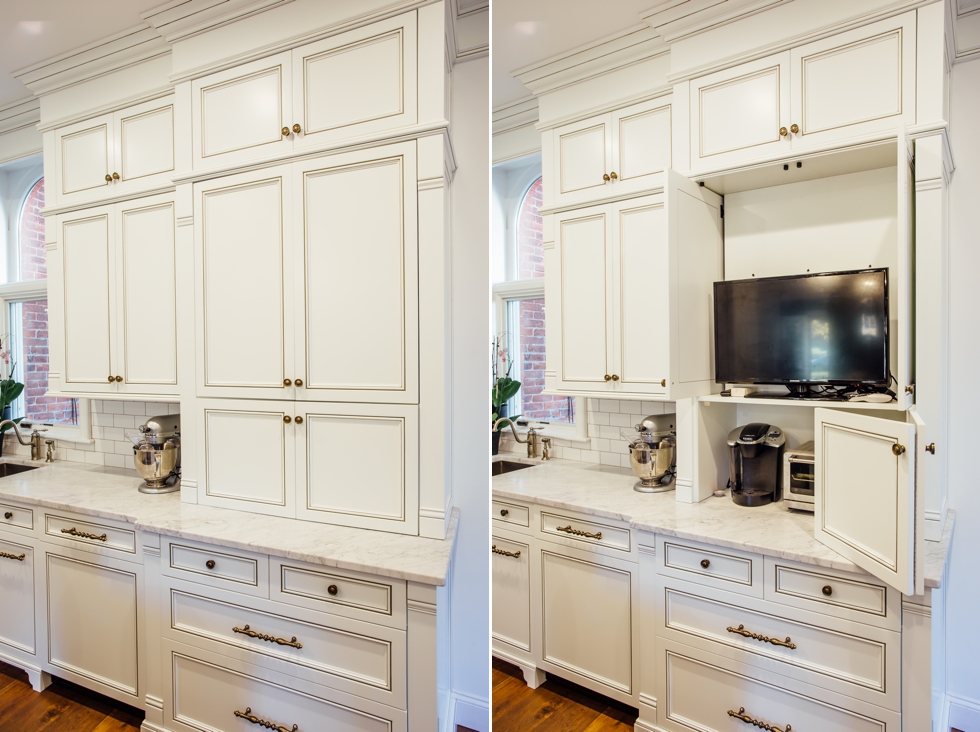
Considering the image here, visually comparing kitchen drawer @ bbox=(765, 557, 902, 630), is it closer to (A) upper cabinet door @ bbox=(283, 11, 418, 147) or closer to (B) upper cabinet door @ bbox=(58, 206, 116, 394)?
(A) upper cabinet door @ bbox=(283, 11, 418, 147)

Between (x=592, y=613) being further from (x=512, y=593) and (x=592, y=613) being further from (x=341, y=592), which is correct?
(x=341, y=592)

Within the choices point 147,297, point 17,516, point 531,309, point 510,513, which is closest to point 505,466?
point 510,513

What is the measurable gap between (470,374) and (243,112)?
933mm

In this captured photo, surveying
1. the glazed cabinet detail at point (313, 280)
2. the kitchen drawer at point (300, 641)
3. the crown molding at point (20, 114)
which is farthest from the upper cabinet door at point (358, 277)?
the crown molding at point (20, 114)

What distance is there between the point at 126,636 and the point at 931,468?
6.93 ft

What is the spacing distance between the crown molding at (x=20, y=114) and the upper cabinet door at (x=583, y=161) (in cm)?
177

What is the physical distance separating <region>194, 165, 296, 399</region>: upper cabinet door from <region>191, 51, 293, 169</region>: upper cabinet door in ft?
0.23

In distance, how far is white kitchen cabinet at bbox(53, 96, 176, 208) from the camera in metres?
1.69

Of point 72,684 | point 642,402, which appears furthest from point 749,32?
point 72,684

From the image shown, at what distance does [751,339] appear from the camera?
1410mm

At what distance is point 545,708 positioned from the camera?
3.05 feet

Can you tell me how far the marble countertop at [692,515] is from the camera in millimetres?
1066

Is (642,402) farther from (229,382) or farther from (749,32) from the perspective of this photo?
(229,382)

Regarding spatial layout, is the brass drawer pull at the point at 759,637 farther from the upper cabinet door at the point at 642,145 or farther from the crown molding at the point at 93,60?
the crown molding at the point at 93,60
